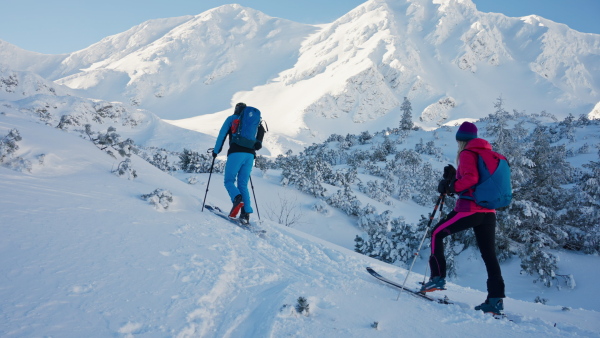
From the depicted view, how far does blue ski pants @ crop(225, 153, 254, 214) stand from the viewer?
5102 millimetres

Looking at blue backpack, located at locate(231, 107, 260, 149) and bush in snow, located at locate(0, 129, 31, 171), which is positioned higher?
blue backpack, located at locate(231, 107, 260, 149)

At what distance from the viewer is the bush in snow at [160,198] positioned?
4688 millimetres

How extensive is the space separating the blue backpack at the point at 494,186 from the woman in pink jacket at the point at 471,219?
0.05m

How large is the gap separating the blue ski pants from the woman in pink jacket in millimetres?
2951

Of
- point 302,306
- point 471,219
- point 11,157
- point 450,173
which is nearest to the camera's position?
point 302,306

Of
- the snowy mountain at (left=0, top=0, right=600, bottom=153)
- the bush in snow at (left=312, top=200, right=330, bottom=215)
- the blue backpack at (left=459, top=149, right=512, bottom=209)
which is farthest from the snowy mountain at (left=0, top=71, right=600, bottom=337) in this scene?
the snowy mountain at (left=0, top=0, right=600, bottom=153)

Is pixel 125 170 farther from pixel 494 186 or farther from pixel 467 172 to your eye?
pixel 494 186

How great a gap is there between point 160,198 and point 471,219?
14.2 feet

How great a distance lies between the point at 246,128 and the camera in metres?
5.00

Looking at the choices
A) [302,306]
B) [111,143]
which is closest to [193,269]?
[302,306]

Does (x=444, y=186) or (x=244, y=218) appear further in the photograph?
(x=244, y=218)

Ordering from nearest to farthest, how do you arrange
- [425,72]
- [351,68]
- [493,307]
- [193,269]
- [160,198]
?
[193,269], [493,307], [160,198], [351,68], [425,72]

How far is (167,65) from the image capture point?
241 feet

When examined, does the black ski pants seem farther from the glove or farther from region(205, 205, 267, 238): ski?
region(205, 205, 267, 238): ski
